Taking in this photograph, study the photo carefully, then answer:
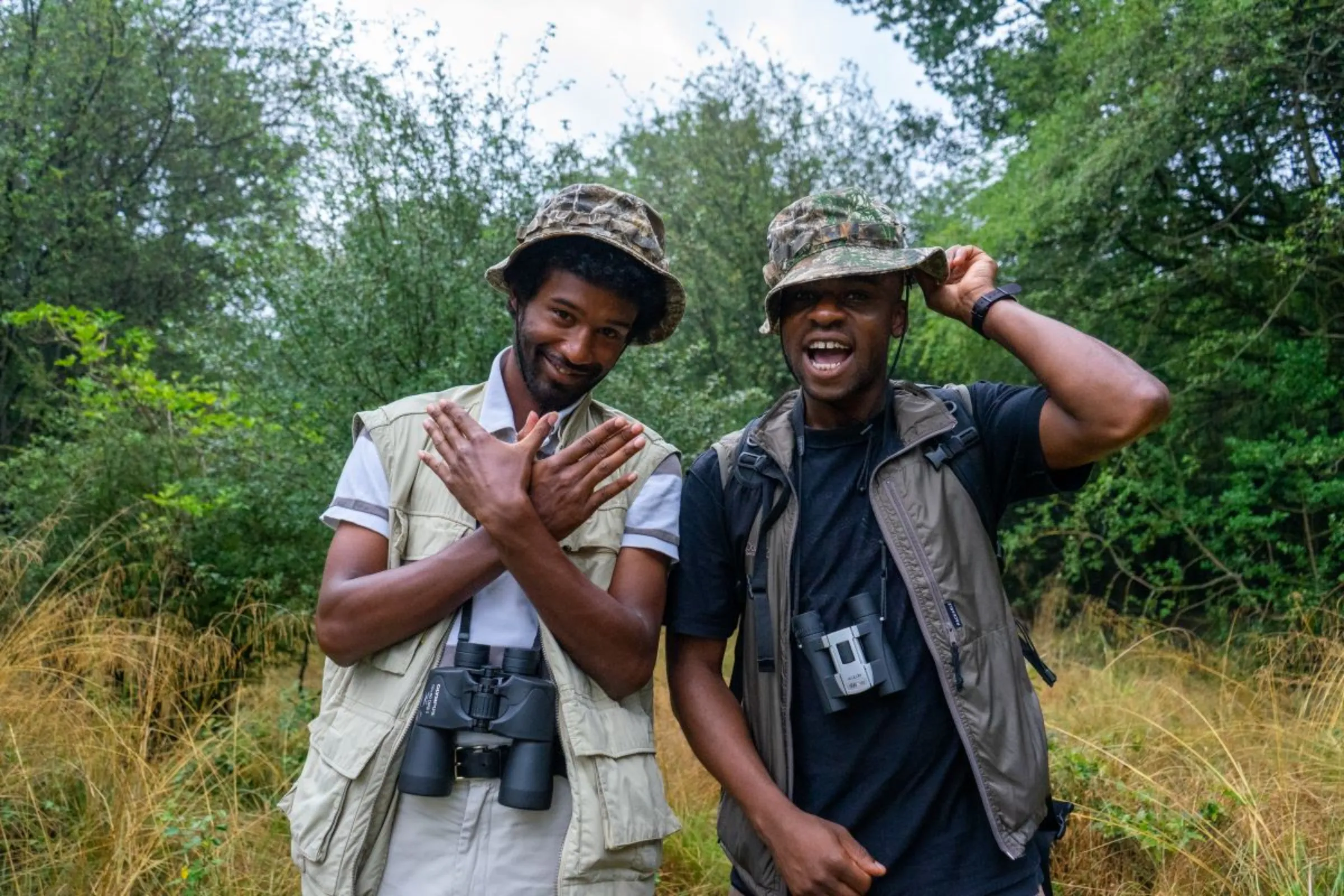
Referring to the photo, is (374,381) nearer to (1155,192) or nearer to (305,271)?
(305,271)

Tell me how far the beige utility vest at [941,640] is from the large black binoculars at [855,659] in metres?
0.08

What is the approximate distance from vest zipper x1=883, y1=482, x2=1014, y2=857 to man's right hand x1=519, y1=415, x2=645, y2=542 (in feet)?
1.77

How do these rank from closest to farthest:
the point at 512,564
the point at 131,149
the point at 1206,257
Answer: the point at 512,564 → the point at 1206,257 → the point at 131,149

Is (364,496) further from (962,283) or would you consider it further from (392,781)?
(962,283)

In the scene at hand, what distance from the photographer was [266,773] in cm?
473

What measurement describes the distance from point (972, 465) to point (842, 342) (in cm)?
38

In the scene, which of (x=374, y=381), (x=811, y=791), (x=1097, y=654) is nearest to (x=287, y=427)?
(x=374, y=381)

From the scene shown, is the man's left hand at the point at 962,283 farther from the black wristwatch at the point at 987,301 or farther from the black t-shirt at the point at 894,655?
the black t-shirt at the point at 894,655

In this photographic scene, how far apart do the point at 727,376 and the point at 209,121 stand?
23.3 ft

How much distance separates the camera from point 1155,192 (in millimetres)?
8188

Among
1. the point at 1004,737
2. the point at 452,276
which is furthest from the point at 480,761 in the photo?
the point at 452,276

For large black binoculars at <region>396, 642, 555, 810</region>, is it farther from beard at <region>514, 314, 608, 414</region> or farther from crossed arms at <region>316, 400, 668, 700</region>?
beard at <region>514, 314, 608, 414</region>

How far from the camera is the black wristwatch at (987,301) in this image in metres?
2.09

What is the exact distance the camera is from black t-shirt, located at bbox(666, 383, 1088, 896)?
1878 millimetres
